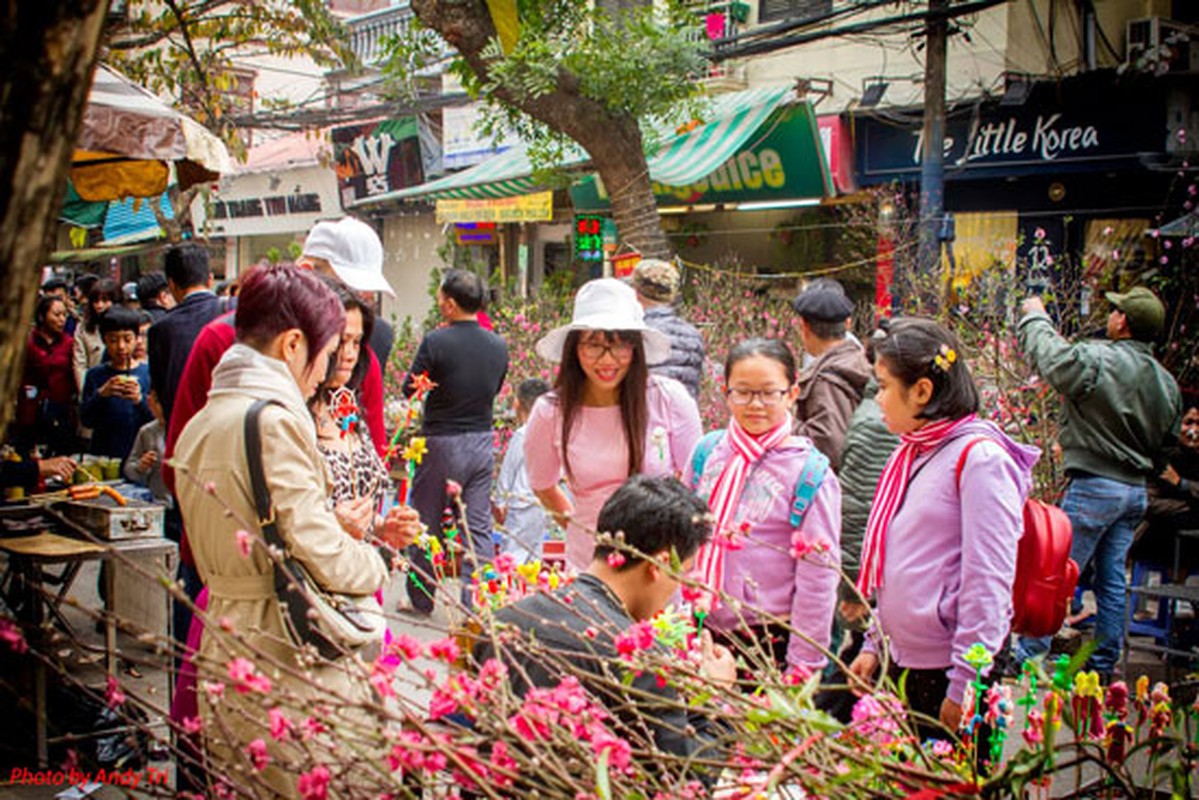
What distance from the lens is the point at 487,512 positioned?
6410mm

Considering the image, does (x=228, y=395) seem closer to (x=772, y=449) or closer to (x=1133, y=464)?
(x=772, y=449)

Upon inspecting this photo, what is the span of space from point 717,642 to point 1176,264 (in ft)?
28.1

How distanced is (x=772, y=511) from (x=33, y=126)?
2.61m

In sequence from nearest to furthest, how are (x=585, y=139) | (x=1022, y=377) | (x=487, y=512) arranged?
(x=487, y=512) → (x=1022, y=377) → (x=585, y=139)

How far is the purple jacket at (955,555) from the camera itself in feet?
9.44

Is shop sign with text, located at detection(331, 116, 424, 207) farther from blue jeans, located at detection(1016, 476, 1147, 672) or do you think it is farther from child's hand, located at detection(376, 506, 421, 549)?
child's hand, located at detection(376, 506, 421, 549)

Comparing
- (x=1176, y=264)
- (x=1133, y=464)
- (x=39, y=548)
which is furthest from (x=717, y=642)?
(x=1176, y=264)

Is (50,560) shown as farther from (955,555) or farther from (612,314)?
(955,555)

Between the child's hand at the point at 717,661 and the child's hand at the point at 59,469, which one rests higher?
the child's hand at the point at 717,661

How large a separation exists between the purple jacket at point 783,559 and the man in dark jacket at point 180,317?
8.54ft

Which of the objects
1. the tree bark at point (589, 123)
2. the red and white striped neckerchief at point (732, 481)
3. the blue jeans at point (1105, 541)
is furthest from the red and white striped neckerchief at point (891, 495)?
the tree bark at point (589, 123)

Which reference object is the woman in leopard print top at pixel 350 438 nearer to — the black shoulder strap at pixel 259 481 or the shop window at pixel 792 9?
the black shoulder strap at pixel 259 481

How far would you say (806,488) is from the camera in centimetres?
326

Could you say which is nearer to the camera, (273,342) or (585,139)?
(273,342)
